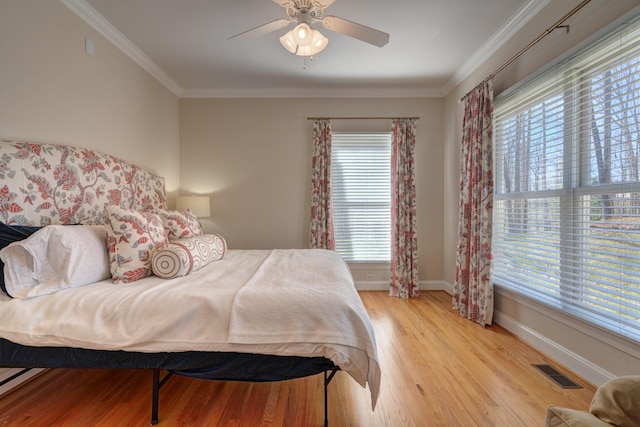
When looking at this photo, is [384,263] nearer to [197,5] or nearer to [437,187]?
[437,187]

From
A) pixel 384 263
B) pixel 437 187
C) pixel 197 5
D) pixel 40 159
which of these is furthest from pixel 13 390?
pixel 437 187

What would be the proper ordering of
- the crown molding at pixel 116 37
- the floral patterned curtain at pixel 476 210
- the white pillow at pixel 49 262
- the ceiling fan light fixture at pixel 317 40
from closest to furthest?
the white pillow at pixel 49 262 → the ceiling fan light fixture at pixel 317 40 → the crown molding at pixel 116 37 → the floral patterned curtain at pixel 476 210

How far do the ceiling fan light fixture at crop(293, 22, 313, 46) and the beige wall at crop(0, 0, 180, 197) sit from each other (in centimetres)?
175

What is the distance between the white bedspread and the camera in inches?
52.8

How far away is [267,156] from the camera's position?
3.85 m

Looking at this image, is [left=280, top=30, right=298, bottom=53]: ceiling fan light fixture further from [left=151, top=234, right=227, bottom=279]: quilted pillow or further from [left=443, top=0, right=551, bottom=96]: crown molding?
[left=443, top=0, right=551, bottom=96]: crown molding

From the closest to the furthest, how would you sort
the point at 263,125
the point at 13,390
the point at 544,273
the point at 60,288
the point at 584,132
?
the point at 60,288, the point at 13,390, the point at 584,132, the point at 544,273, the point at 263,125

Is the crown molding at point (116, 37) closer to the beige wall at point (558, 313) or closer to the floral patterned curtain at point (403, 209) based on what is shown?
the floral patterned curtain at point (403, 209)

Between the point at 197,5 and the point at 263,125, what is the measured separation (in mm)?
1701

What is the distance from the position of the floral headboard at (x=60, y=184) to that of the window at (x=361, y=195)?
A: 7.88ft

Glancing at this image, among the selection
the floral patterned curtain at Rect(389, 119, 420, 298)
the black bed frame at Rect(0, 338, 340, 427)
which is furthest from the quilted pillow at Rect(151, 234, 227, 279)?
the floral patterned curtain at Rect(389, 119, 420, 298)

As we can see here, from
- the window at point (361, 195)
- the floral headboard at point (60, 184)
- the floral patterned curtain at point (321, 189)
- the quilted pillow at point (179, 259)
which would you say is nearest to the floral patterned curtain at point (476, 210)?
the window at point (361, 195)

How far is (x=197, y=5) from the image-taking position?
7.23 feet

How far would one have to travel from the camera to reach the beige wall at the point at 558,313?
5.46ft
